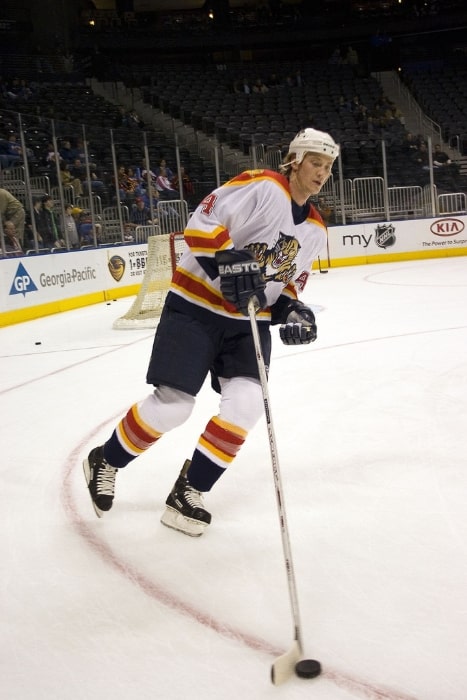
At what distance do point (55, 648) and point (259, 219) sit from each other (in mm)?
1360

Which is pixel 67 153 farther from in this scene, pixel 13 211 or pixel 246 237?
pixel 246 237

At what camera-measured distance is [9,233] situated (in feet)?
29.2

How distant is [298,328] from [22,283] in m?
7.05

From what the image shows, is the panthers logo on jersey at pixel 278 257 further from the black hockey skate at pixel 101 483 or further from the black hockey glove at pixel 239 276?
the black hockey skate at pixel 101 483

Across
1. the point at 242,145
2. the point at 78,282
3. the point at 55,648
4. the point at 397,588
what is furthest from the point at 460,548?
the point at 242,145

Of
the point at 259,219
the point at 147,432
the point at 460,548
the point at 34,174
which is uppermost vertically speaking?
the point at 34,174

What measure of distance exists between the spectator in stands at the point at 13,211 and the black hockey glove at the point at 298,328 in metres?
6.87

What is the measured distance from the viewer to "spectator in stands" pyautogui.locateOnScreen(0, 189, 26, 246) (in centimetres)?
875

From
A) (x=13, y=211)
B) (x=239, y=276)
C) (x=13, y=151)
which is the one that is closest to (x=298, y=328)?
(x=239, y=276)

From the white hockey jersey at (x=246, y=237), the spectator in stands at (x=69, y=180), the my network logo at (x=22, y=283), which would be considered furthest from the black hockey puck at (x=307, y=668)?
the spectator in stands at (x=69, y=180)

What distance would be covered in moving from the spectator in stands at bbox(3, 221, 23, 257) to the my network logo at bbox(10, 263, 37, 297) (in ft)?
0.54

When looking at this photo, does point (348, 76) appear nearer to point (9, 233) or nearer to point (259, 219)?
point (9, 233)

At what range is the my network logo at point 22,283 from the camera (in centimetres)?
891

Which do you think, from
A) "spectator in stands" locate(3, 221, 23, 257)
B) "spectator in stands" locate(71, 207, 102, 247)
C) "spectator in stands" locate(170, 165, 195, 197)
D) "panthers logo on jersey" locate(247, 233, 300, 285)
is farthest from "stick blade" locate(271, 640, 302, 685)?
"spectator in stands" locate(170, 165, 195, 197)
